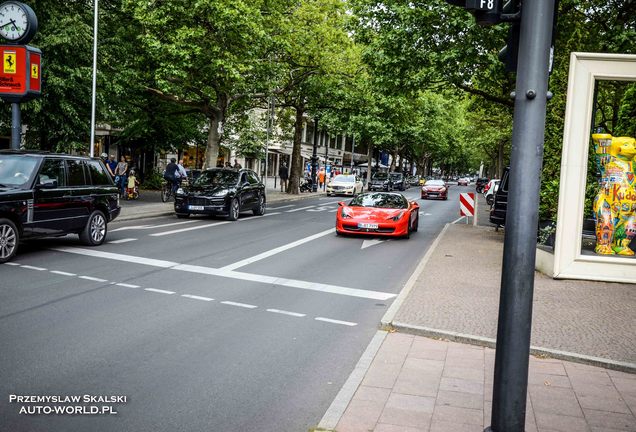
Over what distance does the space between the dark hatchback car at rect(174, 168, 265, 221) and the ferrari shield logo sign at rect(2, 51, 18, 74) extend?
6.58 metres

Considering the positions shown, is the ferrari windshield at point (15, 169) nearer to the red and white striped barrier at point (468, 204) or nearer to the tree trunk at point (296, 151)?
the red and white striped barrier at point (468, 204)

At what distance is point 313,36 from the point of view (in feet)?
89.5

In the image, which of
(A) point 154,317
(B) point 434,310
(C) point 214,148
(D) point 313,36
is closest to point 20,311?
A: (A) point 154,317

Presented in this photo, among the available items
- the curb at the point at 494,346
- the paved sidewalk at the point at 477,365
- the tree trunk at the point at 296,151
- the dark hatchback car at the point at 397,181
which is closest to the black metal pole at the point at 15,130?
the paved sidewalk at the point at 477,365

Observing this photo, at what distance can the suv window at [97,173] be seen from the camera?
12672 millimetres

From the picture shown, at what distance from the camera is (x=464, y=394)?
16.2 feet

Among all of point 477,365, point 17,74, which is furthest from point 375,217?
point 477,365

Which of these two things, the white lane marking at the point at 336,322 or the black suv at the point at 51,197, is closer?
the white lane marking at the point at 336,322

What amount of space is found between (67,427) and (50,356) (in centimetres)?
156

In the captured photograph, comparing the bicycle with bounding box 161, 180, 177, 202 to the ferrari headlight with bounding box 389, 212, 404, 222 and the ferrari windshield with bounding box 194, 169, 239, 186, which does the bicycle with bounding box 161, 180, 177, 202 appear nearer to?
the ferrari windshield with bounding box 194, 169, 239, 186

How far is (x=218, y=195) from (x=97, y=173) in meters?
6.87

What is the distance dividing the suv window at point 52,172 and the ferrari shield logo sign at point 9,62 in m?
4.47

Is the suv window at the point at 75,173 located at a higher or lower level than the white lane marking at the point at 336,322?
higher

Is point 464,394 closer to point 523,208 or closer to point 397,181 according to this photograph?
point 523,208
